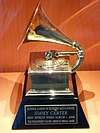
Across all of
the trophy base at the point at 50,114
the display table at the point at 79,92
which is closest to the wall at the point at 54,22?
the display table at the point at 79,92

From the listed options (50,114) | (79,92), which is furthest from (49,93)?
(79,92)

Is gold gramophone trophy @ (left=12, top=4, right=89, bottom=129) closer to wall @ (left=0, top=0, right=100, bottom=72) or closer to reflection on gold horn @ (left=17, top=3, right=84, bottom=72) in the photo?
reflection on gold horn @ (left=17, top=3, right=84, bottom=72)

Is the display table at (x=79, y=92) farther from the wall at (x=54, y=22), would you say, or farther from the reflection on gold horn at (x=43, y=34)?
the reflection on gold horn at (x=43, y=34)

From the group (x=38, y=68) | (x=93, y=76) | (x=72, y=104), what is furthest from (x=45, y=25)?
(x=93, y=76)

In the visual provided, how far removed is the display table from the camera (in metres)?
1.03

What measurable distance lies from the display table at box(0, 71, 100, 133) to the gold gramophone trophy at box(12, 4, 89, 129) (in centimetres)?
3

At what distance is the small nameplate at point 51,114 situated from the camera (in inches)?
40.8

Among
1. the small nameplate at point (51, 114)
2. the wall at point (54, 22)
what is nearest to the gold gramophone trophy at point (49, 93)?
the small nameplate at point (51, 114)

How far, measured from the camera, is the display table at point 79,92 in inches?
40.4

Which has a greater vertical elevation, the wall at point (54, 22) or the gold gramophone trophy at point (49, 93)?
the wall at point (54, 22)

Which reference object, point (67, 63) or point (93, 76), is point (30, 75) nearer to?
point (67, 63)

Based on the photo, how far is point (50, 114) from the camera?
104 cm

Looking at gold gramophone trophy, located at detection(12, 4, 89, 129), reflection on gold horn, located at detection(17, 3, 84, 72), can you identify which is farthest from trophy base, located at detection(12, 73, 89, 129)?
reflection on gold horn, located at detection(17, 3, 84, 72)

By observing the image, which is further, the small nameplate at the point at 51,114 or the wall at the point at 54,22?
the wall at the point at 54,22
